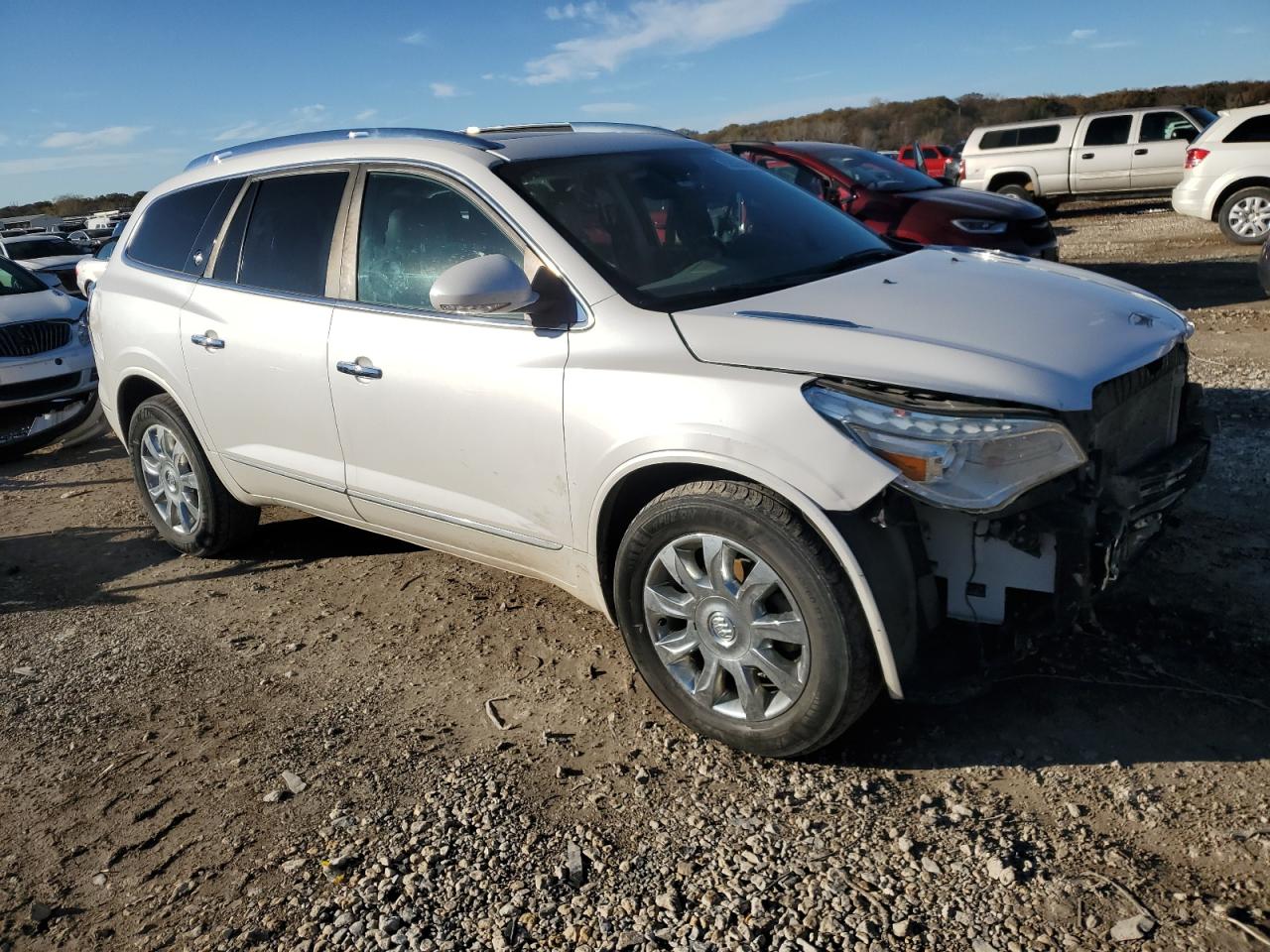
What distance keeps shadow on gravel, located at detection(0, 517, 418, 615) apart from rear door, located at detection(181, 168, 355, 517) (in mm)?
717

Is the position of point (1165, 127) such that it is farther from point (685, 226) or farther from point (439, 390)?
point (439, 390)

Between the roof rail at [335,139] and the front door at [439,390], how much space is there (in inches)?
8.3

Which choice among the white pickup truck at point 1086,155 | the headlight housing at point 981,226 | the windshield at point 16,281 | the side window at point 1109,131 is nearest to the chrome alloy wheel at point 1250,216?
the white pickup truck at point 1086,155

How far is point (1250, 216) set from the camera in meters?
13.5

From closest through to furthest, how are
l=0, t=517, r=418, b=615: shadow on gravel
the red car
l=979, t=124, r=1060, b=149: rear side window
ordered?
l=0, t=517, r=418, b=615: shadow on gravel, l=979, t=124, r=1060, b=149: rear side window, the red car

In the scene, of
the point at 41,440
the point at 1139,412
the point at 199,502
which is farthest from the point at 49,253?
the point at 1139,412

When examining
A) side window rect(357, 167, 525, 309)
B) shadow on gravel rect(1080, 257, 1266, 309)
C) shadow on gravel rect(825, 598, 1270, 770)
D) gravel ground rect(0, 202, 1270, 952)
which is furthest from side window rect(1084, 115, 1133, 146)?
side window rect(357, 167, 525, 309)

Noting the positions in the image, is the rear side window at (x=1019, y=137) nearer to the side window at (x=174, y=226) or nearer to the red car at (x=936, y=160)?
the red car at (x=936, y=160)

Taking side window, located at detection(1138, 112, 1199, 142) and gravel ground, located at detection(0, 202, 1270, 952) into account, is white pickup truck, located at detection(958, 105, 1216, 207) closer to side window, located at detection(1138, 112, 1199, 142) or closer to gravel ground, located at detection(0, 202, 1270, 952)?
side window, located at detection(1138, 112, 1199, 142)

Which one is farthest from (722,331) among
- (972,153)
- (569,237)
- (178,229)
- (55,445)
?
(972,153)

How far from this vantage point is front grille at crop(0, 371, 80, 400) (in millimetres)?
8078

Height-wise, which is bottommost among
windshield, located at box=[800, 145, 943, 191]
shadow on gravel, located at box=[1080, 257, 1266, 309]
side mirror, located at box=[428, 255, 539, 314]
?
shadow on gravel, located at box=[1080, 257, 1266, 309]

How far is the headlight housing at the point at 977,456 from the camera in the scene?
2.71 meters

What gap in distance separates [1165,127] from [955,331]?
1852 cm
